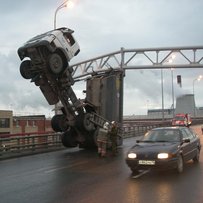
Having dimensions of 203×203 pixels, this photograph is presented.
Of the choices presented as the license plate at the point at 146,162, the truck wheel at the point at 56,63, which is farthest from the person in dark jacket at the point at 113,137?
the license plate at the point at 146,162

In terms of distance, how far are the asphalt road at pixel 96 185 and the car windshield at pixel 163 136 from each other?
3.42 feet

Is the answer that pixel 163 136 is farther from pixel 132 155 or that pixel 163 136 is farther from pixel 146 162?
pixel 146 162

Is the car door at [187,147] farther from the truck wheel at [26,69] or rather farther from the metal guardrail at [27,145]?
the metal guardrail at [27,145]

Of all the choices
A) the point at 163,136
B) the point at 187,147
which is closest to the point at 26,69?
the point at 163,136

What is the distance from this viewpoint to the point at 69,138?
2136cm

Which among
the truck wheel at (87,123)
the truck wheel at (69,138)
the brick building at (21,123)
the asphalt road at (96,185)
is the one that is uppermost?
the brick building at (21,123)

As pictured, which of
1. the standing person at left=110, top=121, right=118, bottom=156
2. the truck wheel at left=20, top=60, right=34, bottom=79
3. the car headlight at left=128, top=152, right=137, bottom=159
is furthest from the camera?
the truck wheel at left=20, top=60, right=34, bottom=79

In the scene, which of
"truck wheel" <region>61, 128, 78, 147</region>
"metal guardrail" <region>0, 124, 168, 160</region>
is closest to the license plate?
"metal guardrail" <region>0, 124, 168, 160</region>

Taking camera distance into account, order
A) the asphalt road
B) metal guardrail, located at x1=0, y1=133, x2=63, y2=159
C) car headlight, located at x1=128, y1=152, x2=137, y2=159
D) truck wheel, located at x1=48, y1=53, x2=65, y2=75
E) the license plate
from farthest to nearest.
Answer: metal guardrail, located at x1=0, y1=133, x2=63, y2=159, truck wheel, located at x1=48, y1=53, x2=65, y2=75, car headlight, located at x1=128, y1=152, x2=137, y2=159, the license plate, the asphalt road

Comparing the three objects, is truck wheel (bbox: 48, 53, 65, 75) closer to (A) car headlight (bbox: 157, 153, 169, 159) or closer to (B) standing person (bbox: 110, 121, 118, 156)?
(B) standing person (bbox: 110, 121, 118, 156)

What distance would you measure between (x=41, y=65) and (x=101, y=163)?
5293 millimetres

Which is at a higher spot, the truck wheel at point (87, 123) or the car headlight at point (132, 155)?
the truck wheel at point (87, 123)

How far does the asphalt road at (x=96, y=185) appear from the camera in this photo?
8477 mm

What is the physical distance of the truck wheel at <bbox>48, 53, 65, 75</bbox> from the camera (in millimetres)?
17656
